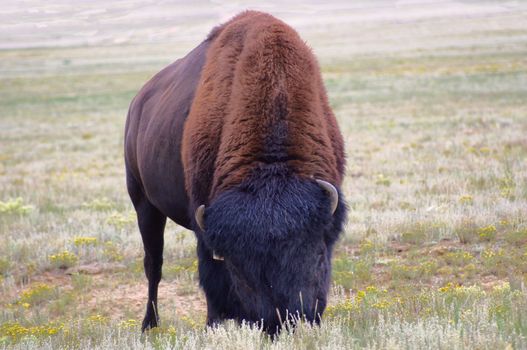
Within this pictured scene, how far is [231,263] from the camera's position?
4664 millimetres

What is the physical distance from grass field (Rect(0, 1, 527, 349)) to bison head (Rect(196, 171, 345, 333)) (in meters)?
0.20

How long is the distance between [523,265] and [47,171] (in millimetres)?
13870

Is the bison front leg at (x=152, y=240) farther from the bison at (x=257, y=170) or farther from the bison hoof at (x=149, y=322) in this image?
the bison at (x=257, y=170)

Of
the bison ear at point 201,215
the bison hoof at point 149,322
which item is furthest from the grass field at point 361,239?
the bison ear at point 201,215

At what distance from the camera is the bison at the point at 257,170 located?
4.38 meters

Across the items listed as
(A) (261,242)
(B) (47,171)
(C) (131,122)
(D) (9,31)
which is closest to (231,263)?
(A) (261,242)

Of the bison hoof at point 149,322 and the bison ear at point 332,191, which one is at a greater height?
the bison ear at point 332,191

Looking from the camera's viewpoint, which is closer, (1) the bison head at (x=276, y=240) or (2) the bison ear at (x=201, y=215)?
(1) the bison head at (x=276, y=240)

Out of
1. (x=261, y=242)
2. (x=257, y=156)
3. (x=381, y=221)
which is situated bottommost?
(x=381, y=221)

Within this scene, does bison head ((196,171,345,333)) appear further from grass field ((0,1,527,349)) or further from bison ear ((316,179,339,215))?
grass field ((0,1,527,349))

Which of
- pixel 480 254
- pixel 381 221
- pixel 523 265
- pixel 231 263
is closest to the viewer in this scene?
pixel 231 263

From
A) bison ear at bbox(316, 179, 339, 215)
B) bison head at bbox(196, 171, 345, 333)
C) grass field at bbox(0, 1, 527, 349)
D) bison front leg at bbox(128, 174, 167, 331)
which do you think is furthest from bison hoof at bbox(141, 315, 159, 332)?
bison ear at bbox(316, 179, 339, 215)

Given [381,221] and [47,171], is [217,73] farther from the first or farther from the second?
[47,171]

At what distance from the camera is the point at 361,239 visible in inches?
363
